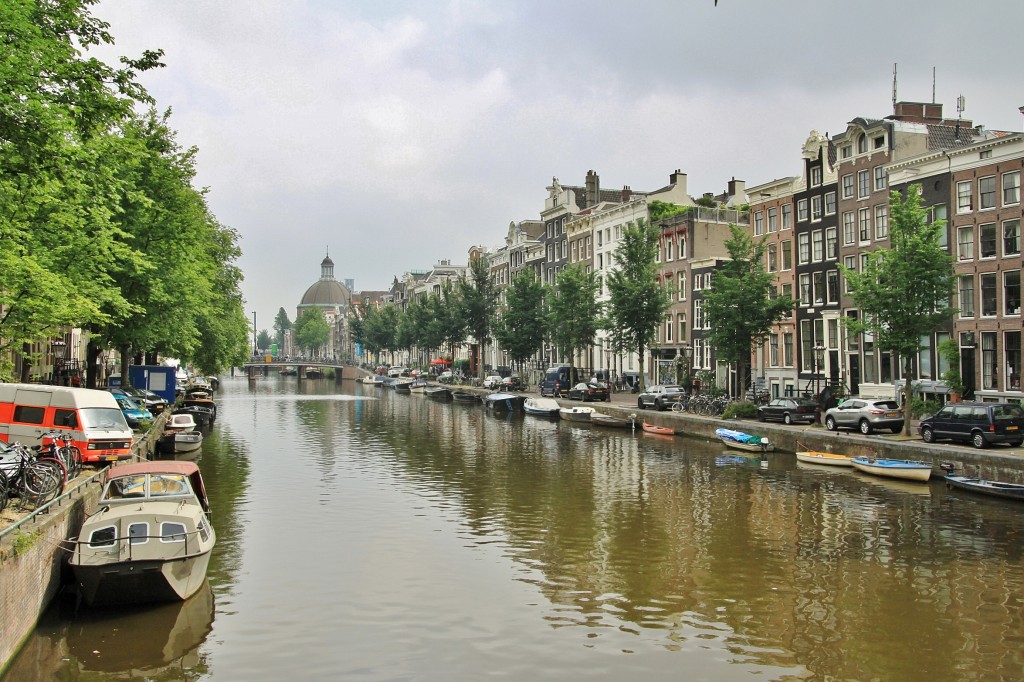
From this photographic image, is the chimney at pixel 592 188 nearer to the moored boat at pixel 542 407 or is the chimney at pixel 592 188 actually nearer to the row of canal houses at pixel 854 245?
the row of canal houses at pixel 854 245

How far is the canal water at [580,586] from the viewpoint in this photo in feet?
53.3

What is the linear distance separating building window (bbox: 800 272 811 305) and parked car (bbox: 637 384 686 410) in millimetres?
10865

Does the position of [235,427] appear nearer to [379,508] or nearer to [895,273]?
[379,508]

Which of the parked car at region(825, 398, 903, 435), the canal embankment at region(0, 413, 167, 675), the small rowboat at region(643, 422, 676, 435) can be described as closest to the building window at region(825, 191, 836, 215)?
the small rowboat at region(643, 422, 676, 435)

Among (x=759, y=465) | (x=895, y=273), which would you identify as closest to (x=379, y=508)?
(x=759, y=465)

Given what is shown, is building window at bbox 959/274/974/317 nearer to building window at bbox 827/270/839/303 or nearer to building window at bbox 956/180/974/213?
building window at bbox 956/180/974/213

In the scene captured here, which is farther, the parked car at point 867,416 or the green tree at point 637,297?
the green tree at point 637,297

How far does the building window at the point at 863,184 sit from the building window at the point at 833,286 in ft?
18.1

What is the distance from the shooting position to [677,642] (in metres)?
17.3

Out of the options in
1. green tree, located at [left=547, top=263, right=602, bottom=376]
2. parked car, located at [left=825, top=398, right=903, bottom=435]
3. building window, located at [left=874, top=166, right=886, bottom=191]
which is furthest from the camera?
green tree, located at [left=547, top=263, right=602, bottom=376]

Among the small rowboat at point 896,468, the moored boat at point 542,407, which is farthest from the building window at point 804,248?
the small rowboat at point 896,468

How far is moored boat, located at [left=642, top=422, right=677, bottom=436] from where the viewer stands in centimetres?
5503

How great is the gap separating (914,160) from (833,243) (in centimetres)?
945

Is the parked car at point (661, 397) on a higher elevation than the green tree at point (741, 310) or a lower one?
lower
